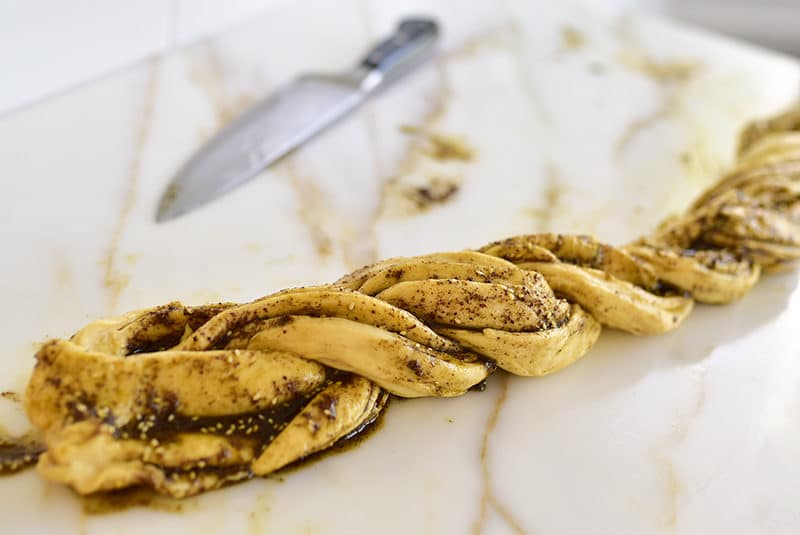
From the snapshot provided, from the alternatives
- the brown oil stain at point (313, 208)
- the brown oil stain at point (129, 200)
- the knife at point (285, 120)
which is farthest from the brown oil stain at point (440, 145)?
the brown oil stain at point (129, 200)

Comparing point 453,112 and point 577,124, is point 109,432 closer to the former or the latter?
point 453,112

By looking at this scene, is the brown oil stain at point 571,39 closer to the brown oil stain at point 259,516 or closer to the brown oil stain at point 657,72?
the brown oil stain at point 657,72

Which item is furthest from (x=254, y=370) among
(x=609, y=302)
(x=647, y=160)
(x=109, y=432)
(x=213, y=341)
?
(x=647, y=160)

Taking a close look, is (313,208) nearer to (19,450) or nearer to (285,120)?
(285,120)

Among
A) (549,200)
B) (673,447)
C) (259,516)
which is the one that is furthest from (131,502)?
(549,200)

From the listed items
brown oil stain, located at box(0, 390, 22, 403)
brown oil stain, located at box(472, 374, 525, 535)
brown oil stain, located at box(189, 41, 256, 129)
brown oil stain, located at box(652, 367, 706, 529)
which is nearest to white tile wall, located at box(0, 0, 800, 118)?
brown oil stain, located at box(189, 41, 256, 129)

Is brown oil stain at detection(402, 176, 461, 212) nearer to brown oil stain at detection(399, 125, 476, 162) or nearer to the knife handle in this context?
brown oil stain at detection(399, 125, 476, 162)
